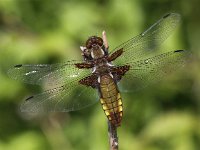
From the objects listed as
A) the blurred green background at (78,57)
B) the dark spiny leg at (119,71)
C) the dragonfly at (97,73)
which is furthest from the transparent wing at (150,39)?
the blurred green background at (78,57)

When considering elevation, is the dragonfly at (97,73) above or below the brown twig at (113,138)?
above

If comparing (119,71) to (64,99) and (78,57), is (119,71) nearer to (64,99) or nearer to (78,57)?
(64,99)

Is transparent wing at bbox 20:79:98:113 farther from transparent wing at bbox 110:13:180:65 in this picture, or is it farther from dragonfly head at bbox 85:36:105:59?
transparent wing at bbox 110:13:180:65

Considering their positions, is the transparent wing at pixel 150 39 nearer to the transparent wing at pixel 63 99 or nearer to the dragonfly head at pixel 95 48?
the dragonfly head at pixel 95 48

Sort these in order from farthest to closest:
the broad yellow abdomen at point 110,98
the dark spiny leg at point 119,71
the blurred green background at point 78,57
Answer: the blurred green background at point 78,57 → the dark spiny leg at point 119,71 → the broad yellow abdomen at point 110,98

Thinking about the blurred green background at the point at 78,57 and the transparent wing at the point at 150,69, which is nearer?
the transparent wing at the point at 150,69

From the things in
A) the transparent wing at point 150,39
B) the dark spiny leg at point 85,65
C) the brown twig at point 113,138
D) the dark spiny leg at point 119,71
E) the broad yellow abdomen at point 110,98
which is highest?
the transparent wing at point 150,39

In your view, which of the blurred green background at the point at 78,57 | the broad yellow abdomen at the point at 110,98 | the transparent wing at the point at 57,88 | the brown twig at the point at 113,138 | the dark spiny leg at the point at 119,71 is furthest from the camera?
the blurred green background at the point at 78,57
